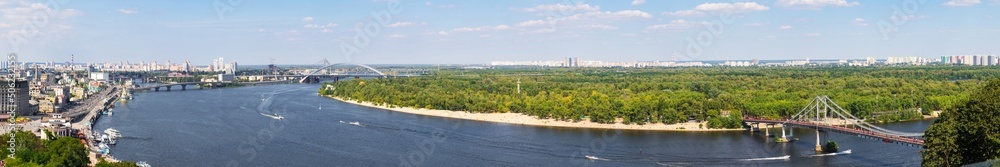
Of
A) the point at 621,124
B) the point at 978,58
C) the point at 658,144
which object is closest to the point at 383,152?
the point at 658,144

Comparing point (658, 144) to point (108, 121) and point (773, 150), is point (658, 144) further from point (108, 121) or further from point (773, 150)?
point (108, 121)

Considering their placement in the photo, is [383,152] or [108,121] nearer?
[383,152]

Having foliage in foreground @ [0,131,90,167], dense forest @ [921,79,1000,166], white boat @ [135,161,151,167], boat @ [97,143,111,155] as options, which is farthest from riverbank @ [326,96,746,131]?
foliage in foreground @ [0,131,90,167]

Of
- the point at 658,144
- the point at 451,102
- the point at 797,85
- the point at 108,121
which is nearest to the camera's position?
the point at 658,144

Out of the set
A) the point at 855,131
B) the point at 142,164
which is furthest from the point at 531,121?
the point at 142,164

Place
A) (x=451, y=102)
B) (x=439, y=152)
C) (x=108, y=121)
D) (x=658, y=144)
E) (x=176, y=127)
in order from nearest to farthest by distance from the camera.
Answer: (x=439, y=152)
(x=658, y=144)
(x=176, y=127)
(x=108, y=121)
(x=451, y=102)

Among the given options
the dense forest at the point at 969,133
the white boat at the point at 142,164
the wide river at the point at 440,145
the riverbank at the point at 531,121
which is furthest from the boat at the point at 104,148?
the dense forest at the point at 969,133

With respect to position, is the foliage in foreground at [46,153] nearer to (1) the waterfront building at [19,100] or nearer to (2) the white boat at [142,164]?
(2) the white boat at [142,164]
